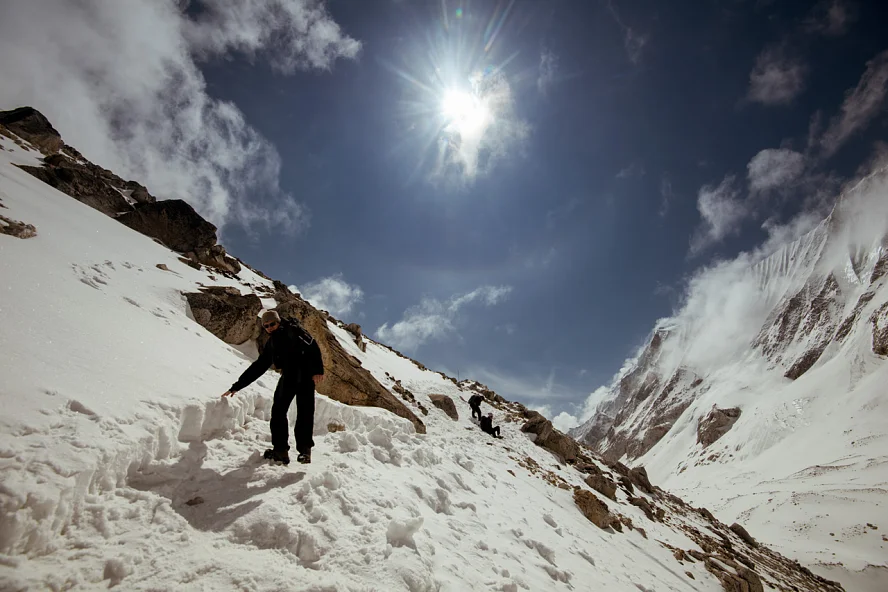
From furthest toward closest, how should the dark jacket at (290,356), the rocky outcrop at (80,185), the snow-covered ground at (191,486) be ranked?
1. the rocky outcrop at (80,185)
2. the dark jacket at (290,356)
3. the snow-covered ground at (191,486)

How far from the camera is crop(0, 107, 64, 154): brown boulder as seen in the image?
29.1 m

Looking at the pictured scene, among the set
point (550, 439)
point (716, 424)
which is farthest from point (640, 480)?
point (716, 424)

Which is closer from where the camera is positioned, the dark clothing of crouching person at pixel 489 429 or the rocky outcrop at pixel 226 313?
the rocky outcrop at pixel 226 313

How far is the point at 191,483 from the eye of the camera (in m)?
3.84

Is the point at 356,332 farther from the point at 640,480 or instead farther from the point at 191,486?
the point at 640,480

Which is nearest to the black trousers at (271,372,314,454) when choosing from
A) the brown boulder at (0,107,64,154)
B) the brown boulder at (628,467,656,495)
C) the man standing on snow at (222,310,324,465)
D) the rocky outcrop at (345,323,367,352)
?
the man standing on snow at (222,310,324,465)

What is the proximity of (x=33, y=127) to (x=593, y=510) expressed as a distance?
1926 inches

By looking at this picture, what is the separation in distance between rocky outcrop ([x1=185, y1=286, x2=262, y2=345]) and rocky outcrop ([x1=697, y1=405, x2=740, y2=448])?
118 metres

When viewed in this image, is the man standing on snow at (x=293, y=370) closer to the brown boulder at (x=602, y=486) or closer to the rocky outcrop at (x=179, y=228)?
the brown boulder at (x=602, y=486)

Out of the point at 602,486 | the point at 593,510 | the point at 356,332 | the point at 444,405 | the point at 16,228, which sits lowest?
the point at 593,510

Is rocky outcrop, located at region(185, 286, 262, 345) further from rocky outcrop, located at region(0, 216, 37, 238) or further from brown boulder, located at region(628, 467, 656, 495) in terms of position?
brown boulder, located at region(628, 467, 656, 495)

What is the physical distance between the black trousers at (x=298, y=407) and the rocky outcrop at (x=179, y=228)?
22.0 metres

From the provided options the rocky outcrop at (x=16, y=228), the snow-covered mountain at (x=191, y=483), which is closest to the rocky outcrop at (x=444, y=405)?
the snow-covered mountain at (x=191, y=483)

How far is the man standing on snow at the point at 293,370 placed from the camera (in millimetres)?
5133
